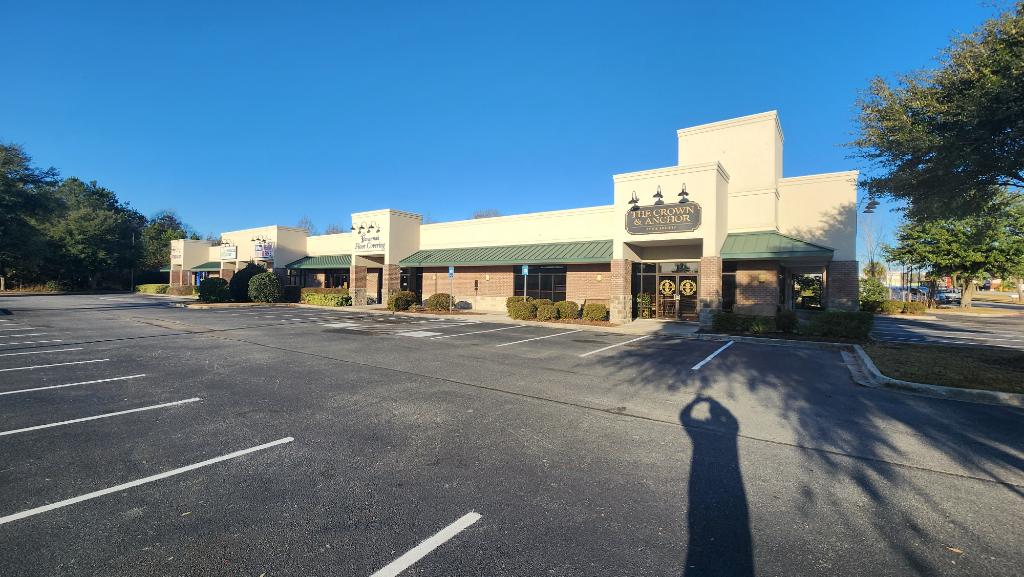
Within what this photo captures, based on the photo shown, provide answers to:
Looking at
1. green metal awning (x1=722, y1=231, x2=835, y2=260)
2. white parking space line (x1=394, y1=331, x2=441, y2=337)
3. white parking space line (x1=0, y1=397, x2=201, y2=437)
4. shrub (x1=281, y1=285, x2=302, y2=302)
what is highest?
green metal awning (x1=722, y1=231, x2=835, y2=260)

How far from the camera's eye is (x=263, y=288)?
32188mm

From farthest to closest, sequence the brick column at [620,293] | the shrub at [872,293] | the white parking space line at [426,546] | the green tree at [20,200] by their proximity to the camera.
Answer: the shrub at [872,293]
the green tree at [20,200]
the brick column at [620,293]
the white parking space line at [426,546]

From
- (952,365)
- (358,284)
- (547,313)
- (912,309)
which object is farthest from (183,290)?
(912,309)

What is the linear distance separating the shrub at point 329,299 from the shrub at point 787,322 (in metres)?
26.9

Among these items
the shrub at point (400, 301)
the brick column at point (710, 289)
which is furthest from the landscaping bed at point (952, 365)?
the shrub at point (400, 301)

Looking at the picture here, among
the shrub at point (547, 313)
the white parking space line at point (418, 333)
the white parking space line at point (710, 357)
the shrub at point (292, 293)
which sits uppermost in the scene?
the shrub at point (292, 293)

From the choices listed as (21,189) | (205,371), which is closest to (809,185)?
(205,371)

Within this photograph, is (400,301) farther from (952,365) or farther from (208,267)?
(208,267)

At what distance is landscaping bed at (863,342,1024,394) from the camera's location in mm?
8047

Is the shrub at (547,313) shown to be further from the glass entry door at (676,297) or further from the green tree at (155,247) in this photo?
the green tree at (155,247)

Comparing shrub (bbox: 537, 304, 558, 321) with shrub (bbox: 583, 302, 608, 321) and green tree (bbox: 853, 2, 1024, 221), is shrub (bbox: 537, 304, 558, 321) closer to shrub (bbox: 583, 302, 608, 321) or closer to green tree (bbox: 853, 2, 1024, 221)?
shrub (bbox: 583, 302, 608, 321)

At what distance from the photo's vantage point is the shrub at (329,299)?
30.8 metres

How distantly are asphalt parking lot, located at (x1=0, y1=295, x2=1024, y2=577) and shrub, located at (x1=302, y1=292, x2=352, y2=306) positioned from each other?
22.2 metres

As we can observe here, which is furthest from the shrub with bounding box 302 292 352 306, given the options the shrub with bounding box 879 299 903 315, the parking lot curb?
the shrub with bounding box 879 299 903 315
